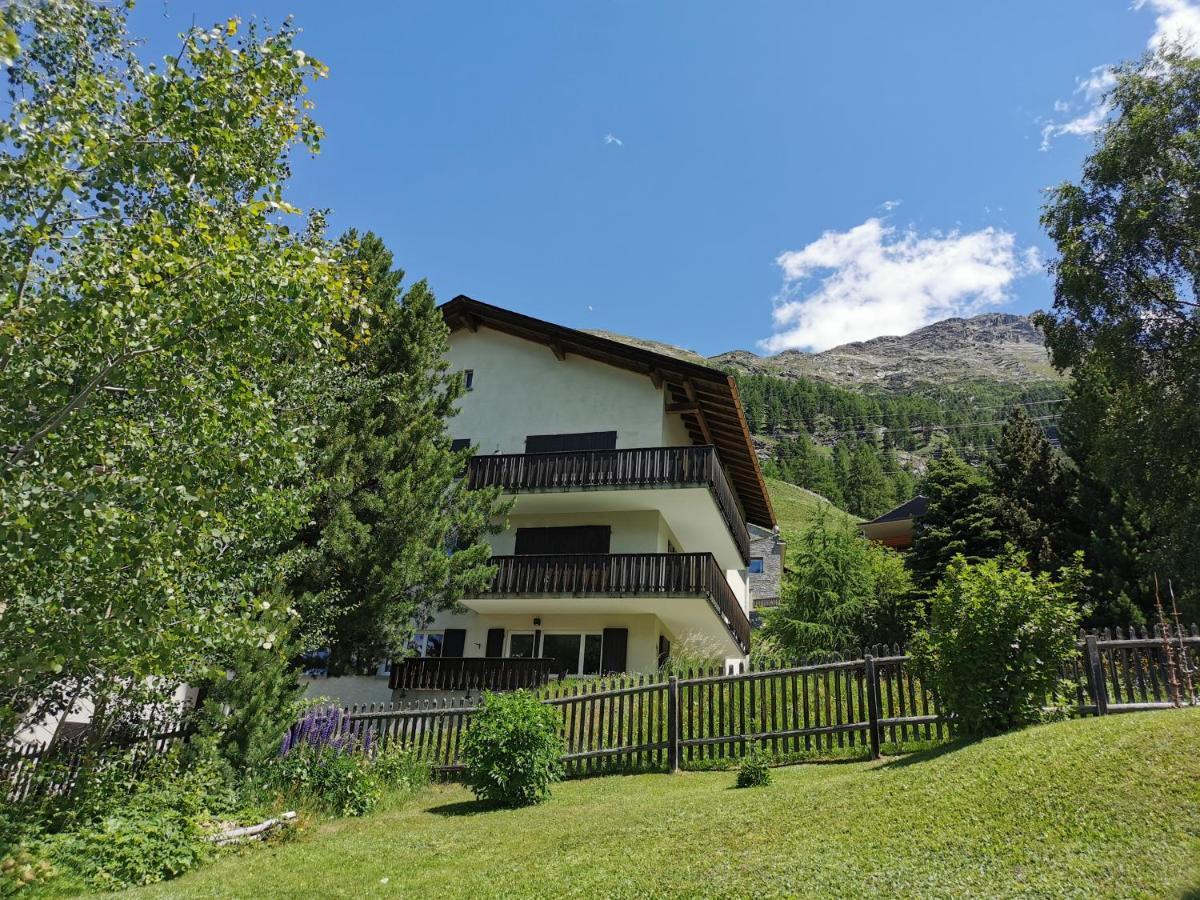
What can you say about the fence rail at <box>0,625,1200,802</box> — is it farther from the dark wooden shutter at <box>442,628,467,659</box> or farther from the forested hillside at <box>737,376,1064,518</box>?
the forested hillside at <box>737,376,1064,518</box>

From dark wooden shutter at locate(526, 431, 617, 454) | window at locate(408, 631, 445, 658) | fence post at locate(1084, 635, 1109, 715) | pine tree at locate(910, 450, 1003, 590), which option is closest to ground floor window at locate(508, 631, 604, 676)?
window at locate(408, 631, 445, 658)

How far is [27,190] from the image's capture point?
21.1 ft

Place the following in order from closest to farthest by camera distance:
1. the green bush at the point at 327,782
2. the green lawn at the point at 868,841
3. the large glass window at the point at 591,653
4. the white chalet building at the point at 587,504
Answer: the green lawn at the point at 868,841
the green bush at the point at 327,782
the white chalet building at the point at 587,504
the large glass window at the point at 591,653

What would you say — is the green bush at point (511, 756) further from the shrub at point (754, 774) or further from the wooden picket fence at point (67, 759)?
the wooden picket fence at point (67, 759)

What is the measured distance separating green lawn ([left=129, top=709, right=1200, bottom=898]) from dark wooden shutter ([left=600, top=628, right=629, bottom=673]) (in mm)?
12460

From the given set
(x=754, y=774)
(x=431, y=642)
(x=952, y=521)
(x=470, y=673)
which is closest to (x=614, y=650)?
(x=470, y=673)

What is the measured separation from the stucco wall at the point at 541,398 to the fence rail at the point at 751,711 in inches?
433

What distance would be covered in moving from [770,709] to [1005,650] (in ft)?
15.9

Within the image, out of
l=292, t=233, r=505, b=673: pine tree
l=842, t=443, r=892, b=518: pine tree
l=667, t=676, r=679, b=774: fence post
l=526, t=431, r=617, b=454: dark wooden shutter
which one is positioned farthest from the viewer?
l=842, t=443, r=892, b=518: pine tree

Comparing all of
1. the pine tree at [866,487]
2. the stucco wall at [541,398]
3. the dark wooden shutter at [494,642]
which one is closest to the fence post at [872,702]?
the stucco wall at [541,398]

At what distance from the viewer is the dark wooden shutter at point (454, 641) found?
23.5 metres

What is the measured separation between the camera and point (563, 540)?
23.9m

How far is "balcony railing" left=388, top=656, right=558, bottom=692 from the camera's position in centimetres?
1947

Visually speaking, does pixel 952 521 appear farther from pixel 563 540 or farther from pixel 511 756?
pixel 511 756
